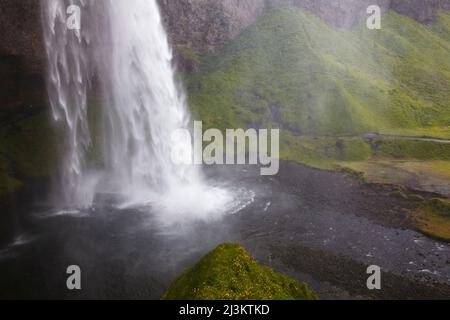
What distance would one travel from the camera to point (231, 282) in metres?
27.2

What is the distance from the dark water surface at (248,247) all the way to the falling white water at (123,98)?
32.1ft

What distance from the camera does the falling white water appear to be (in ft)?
233

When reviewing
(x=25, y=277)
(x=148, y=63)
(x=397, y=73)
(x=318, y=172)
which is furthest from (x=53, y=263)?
(x=397, y=73)

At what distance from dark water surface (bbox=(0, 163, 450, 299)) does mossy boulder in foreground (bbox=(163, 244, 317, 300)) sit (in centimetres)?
1202

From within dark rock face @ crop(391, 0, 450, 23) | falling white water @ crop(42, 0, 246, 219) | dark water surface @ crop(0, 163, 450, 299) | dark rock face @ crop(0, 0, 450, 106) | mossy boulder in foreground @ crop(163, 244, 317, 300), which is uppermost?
dark rock face @ crop(391, 0, 450, 23)

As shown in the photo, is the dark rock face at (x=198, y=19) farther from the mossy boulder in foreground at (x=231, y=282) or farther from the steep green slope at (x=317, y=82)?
the mossy boulder in foreground at (x=231, y=282)

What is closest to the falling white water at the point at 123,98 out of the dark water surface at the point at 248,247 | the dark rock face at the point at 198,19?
the dark rock face at the point at 198,19

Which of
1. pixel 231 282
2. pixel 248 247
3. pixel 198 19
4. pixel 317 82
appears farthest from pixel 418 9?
pixel 231 282

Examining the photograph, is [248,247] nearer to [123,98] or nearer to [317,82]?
[123,98]

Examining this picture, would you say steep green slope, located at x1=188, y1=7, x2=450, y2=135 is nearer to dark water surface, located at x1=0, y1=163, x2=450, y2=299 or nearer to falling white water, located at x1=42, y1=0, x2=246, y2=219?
falling white water, located at x1=42, y1=0, x2=246, y2=219

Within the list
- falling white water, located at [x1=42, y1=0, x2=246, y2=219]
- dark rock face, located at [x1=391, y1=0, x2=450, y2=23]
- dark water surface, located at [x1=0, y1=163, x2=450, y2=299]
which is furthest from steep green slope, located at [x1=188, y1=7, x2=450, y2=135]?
dark water surface, located at [x1=0, y1=163, x2=450, y2=299]
